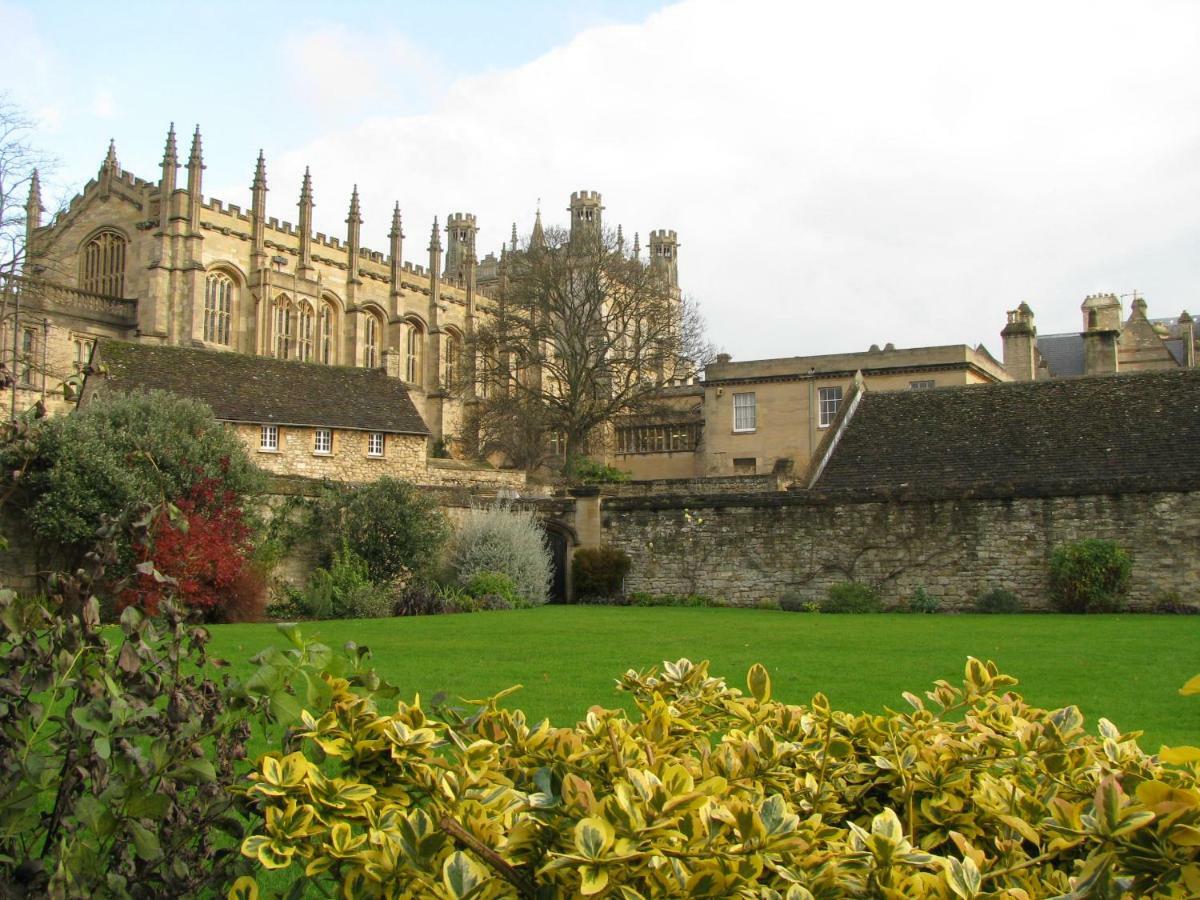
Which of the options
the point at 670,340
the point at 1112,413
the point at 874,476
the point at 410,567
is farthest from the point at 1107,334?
the point at 410,567

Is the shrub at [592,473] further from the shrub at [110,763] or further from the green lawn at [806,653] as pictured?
the shrub at [110,763]

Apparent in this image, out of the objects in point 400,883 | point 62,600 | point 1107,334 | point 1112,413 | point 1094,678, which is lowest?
point 1094,678

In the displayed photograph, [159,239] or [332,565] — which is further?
[159,239]

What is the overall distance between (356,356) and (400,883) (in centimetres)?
6622

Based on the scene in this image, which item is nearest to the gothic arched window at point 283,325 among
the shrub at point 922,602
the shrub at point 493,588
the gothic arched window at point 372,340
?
the gothic arched window at point 372,340

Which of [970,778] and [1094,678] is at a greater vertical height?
[970,778]

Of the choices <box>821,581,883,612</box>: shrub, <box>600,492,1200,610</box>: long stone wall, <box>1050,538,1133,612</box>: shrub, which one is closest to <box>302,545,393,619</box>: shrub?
<box>600,492,1200,610</box>: long stone wall

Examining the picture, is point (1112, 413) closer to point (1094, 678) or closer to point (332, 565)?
point (1094, 678)

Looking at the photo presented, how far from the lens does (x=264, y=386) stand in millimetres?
34750

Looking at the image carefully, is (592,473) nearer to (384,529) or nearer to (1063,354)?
(384,529)

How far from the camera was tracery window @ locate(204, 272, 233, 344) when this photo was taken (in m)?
59.3

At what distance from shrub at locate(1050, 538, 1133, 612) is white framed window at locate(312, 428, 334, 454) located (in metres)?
21.4

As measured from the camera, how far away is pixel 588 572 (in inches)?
Result: 1104

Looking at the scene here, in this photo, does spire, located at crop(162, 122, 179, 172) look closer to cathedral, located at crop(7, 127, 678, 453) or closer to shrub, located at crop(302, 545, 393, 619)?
cathedral, located at crop(7, 127, 678, 453)
